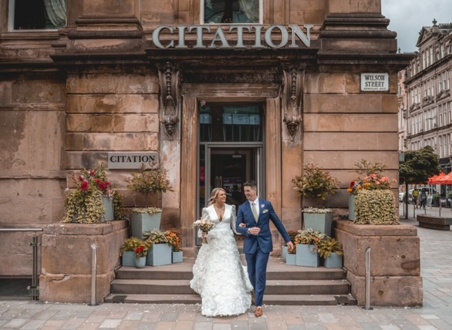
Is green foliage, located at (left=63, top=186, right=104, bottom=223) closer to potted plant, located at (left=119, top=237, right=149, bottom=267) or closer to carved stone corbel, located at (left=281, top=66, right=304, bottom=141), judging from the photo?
potted plant, located at (left=119, top=237, right=149, bottom=267)

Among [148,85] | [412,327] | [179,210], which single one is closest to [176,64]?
[148,85]

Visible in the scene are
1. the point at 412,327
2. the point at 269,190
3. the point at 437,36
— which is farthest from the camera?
the point at 437,36

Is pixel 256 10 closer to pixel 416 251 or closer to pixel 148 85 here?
pixel 148 85

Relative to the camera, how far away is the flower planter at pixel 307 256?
30.8 feet

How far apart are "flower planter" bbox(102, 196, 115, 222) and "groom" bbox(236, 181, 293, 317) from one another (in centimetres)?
300

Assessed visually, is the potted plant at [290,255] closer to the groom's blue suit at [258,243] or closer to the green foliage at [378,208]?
the green foliage at [378,208]

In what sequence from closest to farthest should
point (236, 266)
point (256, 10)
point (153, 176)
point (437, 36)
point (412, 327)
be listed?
1. point (412, 327)
2. point (236, 266)
3. point (153, 176)
4. point (256, 10)
5. point (437, 36)

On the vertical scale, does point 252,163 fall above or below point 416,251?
above

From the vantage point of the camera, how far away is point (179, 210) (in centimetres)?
1067

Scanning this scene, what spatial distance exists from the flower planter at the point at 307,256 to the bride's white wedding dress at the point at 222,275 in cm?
168

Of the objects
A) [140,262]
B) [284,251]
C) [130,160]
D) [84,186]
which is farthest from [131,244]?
[284,251]

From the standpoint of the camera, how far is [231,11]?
11.6 meters

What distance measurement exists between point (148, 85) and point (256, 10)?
132 inches

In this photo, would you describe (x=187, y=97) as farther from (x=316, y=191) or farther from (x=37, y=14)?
(x=37, y=14)
